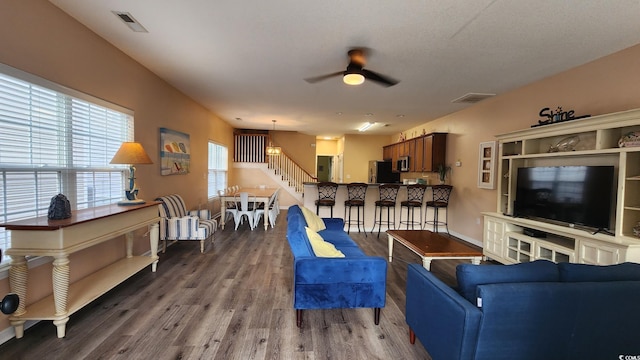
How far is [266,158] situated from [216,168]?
2.21 meters

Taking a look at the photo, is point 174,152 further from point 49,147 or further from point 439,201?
point 439,201

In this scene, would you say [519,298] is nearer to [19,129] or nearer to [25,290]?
[25,290]

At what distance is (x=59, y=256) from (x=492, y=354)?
308 cm

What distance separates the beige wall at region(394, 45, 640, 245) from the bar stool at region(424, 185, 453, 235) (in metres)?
0.15

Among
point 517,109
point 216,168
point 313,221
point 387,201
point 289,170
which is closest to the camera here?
point 313,221

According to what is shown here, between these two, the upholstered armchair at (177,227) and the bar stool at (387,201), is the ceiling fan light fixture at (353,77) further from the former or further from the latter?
the bar stool at (387,201)

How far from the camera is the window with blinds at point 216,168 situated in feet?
22.8

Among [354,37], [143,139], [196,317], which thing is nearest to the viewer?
[196,317]

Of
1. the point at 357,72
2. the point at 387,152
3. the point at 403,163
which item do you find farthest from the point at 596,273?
the point at 387,152

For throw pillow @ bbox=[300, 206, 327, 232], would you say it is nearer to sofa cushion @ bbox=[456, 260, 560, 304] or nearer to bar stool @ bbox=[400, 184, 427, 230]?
sofa cushion @ bbox=[456, 260, 560, 304]

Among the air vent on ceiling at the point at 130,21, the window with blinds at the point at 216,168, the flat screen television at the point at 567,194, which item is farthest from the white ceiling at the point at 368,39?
the window with blinds at the point at 216,168

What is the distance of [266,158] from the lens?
30.6 ft

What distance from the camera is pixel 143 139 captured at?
377cm

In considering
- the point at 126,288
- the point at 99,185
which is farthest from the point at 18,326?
the point at 99,185
